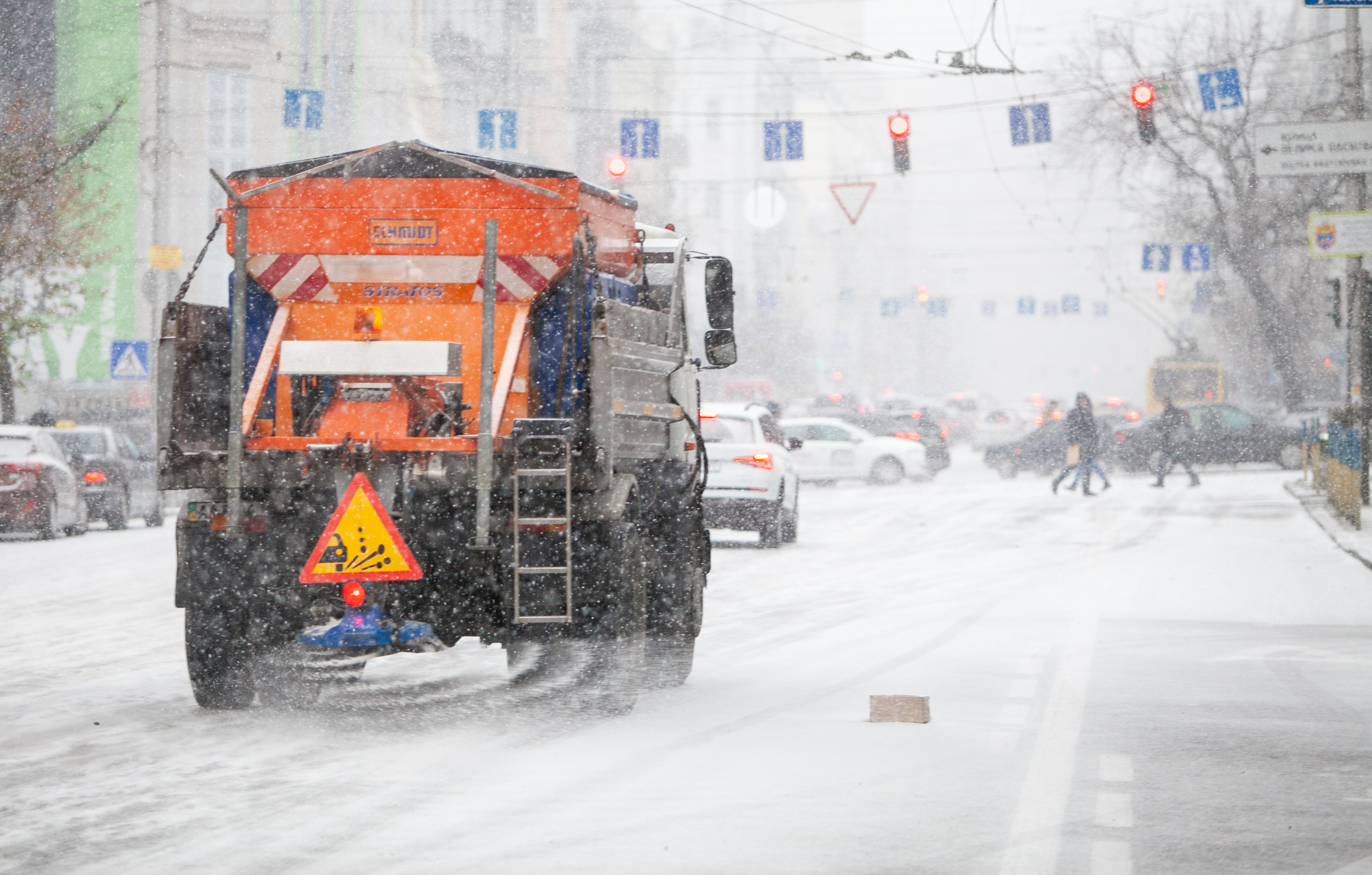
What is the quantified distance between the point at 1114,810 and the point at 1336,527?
1795 cm

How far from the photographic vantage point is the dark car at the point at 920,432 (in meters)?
42.5

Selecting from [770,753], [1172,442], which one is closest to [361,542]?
[770,753]

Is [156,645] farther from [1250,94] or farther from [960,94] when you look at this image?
[960,94]

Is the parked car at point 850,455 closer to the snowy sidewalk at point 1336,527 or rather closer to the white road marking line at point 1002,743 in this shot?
the snowy sidewalk at point 1336,527

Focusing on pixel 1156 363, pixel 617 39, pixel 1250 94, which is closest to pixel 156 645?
pixel 1250 94

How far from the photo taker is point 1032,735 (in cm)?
841

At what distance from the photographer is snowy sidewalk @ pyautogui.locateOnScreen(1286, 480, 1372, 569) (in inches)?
763

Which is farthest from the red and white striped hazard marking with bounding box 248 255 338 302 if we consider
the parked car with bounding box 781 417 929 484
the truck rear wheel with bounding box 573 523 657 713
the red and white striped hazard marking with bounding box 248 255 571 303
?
the parked car with bounding box 781 417 929 484

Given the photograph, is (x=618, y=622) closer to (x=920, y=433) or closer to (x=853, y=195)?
(x=853, y=195)

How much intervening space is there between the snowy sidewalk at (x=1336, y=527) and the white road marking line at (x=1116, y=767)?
11080 mm

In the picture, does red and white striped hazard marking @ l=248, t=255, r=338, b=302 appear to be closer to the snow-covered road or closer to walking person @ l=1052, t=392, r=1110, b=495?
the snow-covered road

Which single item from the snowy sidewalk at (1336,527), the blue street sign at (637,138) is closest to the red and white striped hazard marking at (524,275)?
the snowy sidewalk at (1336,527)

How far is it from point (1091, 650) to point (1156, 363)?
5117 centimetres

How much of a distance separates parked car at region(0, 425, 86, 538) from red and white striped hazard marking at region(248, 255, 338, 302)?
47.9ft
